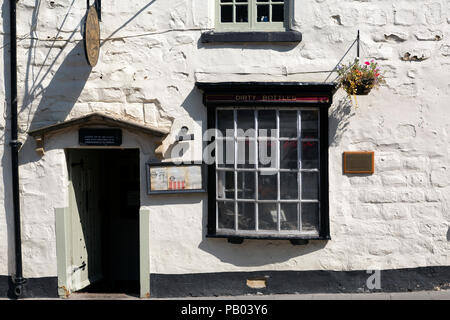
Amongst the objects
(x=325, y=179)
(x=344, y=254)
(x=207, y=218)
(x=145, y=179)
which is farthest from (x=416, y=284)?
(x=145, y=179)

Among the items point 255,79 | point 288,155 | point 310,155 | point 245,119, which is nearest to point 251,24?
point 255,79

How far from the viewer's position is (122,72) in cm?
728

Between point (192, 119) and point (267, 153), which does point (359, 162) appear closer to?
point (267, 153)

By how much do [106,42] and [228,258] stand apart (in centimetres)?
355

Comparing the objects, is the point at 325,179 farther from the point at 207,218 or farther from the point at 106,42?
the point at 106,42

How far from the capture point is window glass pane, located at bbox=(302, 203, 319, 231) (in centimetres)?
727

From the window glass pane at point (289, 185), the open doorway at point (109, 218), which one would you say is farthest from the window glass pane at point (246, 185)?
the open doorway at point (109, 218)

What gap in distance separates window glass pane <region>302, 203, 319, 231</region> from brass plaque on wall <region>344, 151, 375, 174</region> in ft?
2.30

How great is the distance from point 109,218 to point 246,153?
2.97m

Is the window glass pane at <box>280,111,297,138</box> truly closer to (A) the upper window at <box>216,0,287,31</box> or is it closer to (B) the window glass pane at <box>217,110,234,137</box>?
(B) the window glass pane at <box>217,110,234,137</box>

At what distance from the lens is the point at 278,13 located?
733 cm

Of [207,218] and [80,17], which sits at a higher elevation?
[80,17]

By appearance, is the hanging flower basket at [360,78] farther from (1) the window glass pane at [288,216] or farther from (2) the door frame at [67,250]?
(2) the door frame at [67,250]

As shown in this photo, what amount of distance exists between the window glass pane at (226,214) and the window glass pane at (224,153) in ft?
1.83
